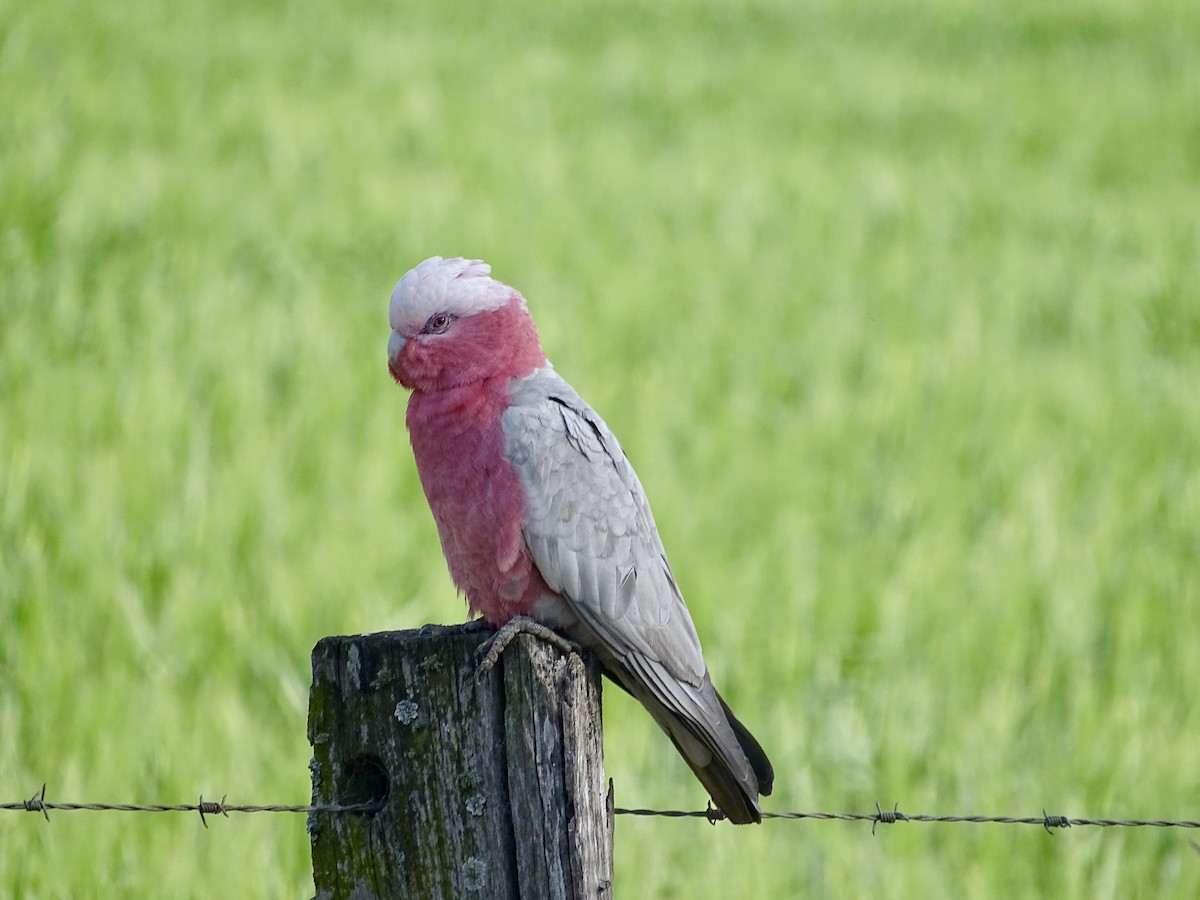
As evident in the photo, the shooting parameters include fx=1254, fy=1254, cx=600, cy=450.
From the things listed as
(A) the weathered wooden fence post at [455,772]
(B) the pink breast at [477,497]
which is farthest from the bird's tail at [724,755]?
(A) the weathered wooden fence post at [455,772]

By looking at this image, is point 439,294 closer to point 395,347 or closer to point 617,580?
point 395,347

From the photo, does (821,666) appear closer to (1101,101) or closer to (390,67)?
(390,67)

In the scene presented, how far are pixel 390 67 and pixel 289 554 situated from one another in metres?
7.49

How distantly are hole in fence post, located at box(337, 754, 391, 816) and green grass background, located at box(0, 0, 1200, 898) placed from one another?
1.41 meters

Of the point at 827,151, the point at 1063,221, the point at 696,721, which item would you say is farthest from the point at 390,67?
the point at 696,721

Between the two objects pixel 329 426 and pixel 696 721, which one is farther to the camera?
pixel 329 426

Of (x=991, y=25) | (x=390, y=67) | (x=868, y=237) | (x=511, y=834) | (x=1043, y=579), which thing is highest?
(x=991, y=25)

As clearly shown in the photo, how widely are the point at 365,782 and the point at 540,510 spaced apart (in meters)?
0.71

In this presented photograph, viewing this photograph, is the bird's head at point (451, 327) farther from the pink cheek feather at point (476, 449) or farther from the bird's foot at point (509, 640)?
the bird's foot at point (509, 640)

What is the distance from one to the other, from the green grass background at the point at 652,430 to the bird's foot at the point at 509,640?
1.21 m

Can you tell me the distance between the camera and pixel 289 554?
4.45 metres

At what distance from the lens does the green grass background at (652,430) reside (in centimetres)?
347

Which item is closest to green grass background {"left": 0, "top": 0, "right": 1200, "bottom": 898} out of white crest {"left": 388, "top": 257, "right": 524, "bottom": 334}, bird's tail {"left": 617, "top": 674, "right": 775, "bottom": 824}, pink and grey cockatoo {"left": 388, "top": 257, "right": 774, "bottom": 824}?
bird's tail {"left": 617, "top": 674, "right": 775, "bottom": 824}

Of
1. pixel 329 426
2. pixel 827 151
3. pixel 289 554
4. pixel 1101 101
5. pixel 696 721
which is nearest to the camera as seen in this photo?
pixel 696 721
